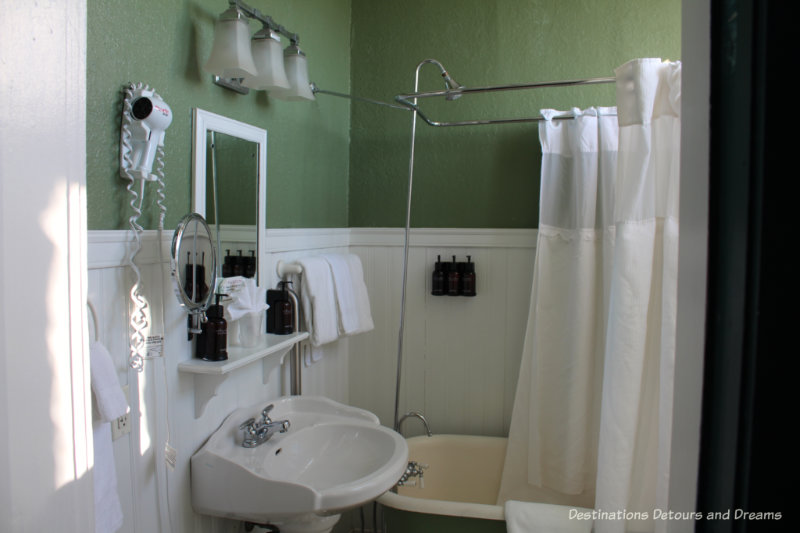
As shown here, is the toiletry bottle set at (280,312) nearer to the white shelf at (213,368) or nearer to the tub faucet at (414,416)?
the white shelf at (213,368)

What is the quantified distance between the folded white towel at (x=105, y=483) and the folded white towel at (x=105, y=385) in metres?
0.05

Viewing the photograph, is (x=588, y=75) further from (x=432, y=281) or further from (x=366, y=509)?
(x=366, y=509)

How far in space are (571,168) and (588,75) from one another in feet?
1.76

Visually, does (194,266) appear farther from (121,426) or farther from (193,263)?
(121,426)

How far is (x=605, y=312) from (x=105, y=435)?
1.86m

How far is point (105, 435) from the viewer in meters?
1.19

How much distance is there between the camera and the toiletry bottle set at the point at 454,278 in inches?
105

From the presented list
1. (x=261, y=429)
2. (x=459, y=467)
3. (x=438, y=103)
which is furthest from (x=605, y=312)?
(x=261, y=429)

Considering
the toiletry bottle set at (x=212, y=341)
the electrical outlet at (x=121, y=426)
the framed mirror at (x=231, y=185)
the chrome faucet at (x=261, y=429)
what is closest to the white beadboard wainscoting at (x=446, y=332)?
the framed mirror at (x=231, y=185)

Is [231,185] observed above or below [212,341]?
above

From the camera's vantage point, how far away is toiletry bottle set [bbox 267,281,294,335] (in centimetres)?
202

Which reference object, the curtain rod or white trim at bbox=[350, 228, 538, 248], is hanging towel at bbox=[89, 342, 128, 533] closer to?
the curtain rod

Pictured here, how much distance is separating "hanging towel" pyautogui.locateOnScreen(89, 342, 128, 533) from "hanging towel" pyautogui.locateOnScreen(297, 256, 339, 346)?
1.02 metres

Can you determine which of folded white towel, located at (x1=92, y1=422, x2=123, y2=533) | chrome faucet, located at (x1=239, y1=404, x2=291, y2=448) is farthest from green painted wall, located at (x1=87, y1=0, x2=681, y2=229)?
folded white towel, located at (x1=92, y1=422, x2=123, y2=533)
